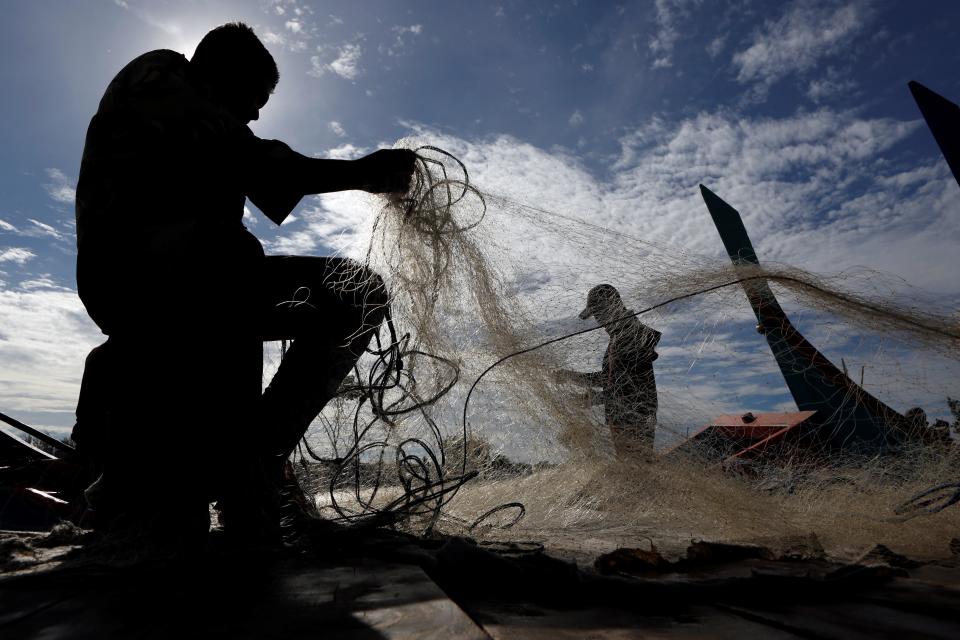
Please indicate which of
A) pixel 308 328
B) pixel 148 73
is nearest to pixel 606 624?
pixel 308 328

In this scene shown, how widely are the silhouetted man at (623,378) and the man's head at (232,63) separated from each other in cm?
176

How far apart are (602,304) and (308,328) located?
4.62 feet

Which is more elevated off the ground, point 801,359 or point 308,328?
point 801,359

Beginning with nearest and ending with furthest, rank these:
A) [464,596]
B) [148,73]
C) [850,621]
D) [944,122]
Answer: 1. [850,621]
2. [464,596]
3. [148,73]
4. [944,122]

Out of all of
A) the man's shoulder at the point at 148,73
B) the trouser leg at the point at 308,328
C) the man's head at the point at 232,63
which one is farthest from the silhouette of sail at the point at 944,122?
the man's shoulder at the point at 148,73

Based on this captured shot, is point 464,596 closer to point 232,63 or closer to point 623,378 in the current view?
point 623,378

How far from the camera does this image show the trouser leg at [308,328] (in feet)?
6.51

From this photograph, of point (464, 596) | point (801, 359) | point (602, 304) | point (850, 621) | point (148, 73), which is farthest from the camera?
point (801, 359)

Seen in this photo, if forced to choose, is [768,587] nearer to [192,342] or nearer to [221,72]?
[192,342]

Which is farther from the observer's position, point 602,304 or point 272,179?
point 602,304

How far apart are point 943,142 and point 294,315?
3342 mm

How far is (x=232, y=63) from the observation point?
2096 millimetres

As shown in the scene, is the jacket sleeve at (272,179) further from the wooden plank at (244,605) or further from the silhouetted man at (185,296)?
the wooden plank at (244,605)

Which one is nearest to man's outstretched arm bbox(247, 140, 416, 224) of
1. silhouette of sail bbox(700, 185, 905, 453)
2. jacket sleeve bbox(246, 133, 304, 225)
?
jacket sleeve bbox(246, 133, 304, 225)
